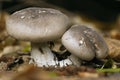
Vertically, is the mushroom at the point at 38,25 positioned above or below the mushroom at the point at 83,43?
above

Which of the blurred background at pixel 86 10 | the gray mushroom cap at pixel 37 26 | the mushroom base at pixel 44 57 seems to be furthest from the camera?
the blurred background at pixel 86 10

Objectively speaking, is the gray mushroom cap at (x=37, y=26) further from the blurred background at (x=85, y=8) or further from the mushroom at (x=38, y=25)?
the blurred background at (x=85, y=8)

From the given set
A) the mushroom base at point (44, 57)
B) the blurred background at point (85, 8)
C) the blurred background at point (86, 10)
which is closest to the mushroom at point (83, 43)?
the mushroom base at point (44, 57)

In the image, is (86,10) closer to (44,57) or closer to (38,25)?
(44,57)

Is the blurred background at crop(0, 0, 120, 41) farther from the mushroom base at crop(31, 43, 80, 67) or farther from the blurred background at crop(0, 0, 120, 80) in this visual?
the mushroom base at crop(31, 43, 80, 67)

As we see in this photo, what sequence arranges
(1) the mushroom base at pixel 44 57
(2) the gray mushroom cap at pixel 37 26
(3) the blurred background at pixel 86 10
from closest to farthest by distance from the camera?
(2) the gray mushroom cap at pixel 37 26, (1) the mushroom base at pixel 44 57, (3) the blurred background at pixel 86 10

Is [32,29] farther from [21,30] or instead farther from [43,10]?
[43,10]
